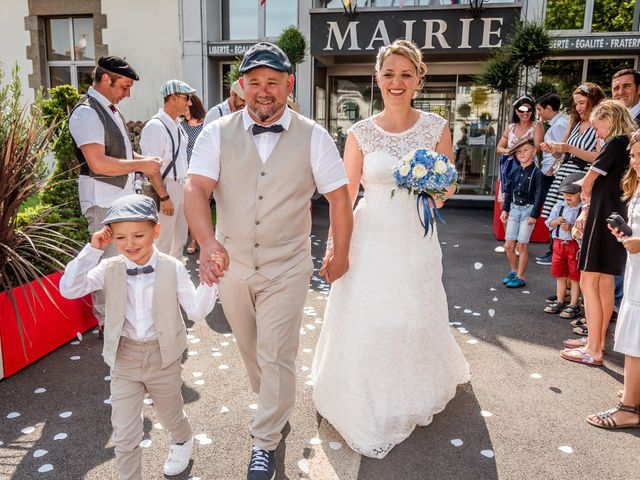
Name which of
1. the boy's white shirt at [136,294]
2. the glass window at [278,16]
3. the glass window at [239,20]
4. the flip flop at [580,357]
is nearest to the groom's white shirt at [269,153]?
the boy's white shirt at [136,294]

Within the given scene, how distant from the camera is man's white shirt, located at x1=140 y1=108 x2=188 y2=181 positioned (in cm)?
507

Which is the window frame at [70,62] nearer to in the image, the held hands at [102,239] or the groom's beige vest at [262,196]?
the groom's beige vest at [262,196]

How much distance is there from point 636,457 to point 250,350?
2366 mm

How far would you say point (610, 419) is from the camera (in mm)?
3422

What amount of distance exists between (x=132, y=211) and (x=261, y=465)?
1.47 metres

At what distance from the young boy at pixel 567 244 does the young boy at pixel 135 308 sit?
13.6ft

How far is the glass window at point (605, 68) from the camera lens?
11727 mm

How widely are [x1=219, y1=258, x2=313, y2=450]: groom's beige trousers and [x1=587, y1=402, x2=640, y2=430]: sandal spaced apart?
2.02 metres

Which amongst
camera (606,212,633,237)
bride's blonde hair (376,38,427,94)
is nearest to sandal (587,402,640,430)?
camera (606,212,633,237)

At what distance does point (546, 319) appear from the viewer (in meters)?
5.48

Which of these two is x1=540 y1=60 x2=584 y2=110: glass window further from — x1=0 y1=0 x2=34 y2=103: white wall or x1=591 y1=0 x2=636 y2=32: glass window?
x1=0 y1=0 x2=34 y2=103: white wall

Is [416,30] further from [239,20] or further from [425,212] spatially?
[425,212]

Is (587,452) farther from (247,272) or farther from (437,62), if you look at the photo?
(437,62)

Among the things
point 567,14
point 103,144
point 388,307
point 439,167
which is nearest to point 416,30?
point 567,14
